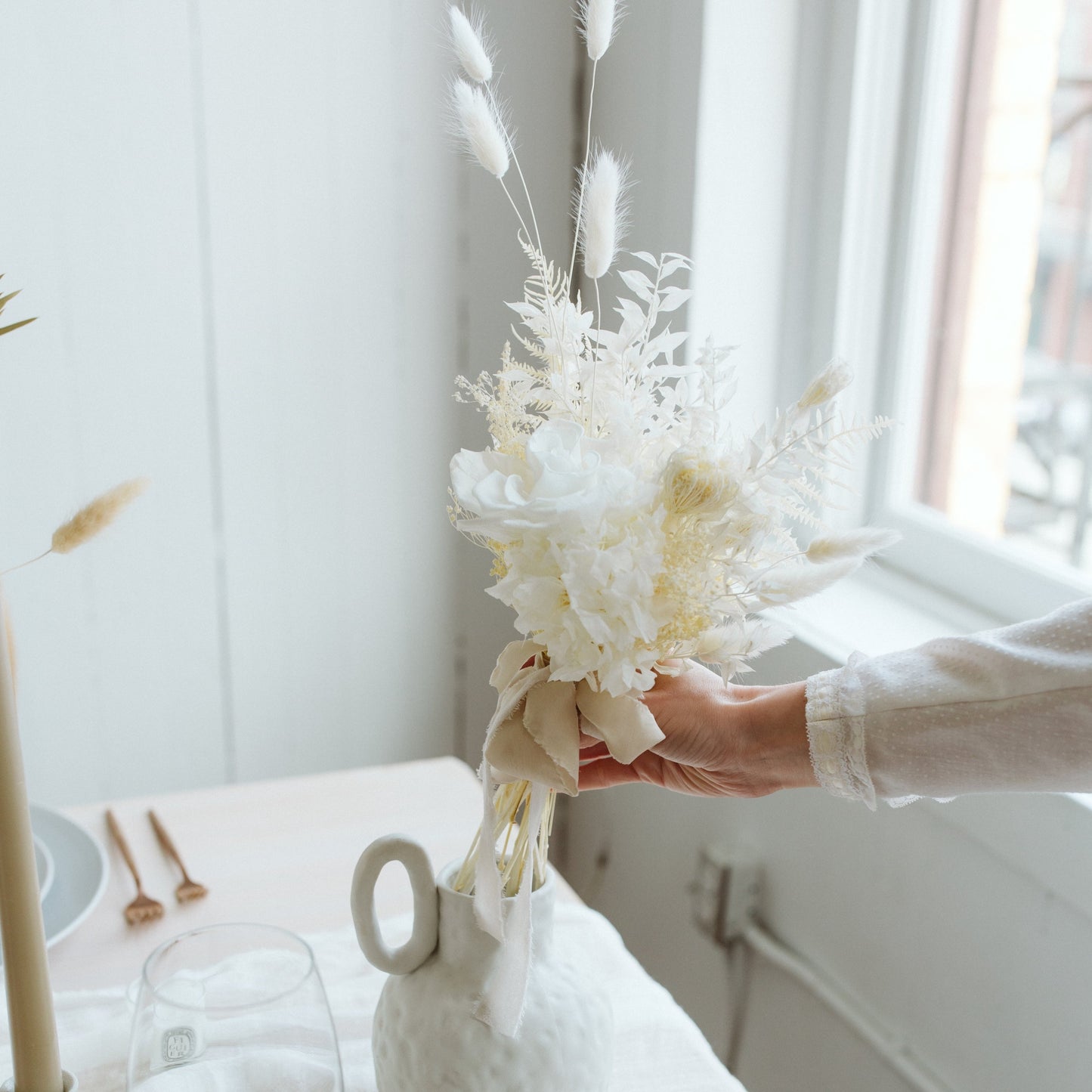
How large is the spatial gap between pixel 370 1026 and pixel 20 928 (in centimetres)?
31

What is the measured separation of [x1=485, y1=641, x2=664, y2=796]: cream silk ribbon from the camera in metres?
0.63

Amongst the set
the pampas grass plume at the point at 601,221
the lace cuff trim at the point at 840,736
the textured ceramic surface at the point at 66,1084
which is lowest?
the textured ceramic surface at the point at 66,1084

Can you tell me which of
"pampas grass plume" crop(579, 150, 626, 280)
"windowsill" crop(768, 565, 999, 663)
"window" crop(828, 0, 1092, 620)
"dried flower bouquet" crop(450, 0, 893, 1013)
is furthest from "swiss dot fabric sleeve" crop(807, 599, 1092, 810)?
"window" crop(828, 0, 1092, 620)

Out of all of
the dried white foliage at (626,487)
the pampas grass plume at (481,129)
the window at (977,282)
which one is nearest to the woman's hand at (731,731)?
the dried white foliage at (626,487)

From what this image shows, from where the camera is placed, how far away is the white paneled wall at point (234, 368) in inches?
61.3

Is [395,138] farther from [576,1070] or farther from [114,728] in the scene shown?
[576,1070]

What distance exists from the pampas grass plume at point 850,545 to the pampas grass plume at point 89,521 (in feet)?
1.17

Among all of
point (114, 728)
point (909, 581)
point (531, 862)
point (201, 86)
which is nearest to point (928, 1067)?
point (909, 581)

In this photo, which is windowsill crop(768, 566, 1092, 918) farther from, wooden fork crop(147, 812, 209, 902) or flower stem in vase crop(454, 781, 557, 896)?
wooden fork crop(147, 812, 209, 902)

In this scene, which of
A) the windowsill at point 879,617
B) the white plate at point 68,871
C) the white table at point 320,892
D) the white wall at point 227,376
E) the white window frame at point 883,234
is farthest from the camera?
the white wall at point 227,376

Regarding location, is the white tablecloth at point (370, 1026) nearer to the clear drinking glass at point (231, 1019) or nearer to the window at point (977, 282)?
the clear drinking glass at point (231, 1019)

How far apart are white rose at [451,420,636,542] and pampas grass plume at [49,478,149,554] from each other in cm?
17

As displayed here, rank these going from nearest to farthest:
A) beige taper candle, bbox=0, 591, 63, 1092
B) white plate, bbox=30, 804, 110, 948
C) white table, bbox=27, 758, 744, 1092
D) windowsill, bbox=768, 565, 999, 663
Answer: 1. beige taper candle, bbox=0, 591, 63, 1092
2. white table, bbox=27, 758, 744, 1092
3. white plate, bbox=30, 804, 110, 948
4. windowsill, bbox=768, 565, 999, 663

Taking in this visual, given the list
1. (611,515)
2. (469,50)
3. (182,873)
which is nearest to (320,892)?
(182,873)
